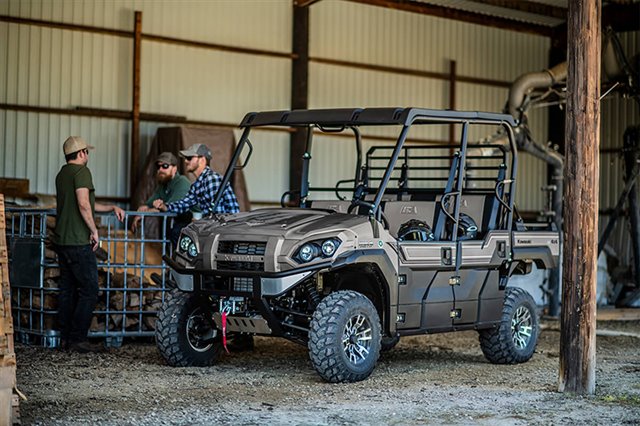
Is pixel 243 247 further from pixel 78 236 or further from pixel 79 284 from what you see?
pixel 79 284

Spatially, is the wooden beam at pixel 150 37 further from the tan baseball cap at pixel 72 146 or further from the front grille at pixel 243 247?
the front grille at pixel 243 247

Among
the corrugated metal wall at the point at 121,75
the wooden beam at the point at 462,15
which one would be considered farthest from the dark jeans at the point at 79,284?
the wooden beam at the point at 462,15

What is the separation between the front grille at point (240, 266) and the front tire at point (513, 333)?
2794mm

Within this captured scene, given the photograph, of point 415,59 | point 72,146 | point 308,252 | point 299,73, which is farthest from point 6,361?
point 415,59

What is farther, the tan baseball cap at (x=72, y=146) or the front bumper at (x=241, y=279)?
the tan baseball cap at (x=72, y=146)

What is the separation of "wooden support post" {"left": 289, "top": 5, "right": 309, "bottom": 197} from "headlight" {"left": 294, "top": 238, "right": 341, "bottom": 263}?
10.6 metres

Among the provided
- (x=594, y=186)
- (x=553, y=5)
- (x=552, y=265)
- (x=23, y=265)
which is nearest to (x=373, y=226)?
(x=594, y=186)

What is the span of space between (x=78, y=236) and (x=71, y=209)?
269 millimetres

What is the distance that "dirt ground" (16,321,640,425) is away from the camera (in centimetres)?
708

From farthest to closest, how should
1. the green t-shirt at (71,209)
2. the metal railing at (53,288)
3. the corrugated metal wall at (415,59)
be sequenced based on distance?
the corrugated metal wall at (415,59) < the metal railing at (53,288) < the green t-shirt at (71,209)

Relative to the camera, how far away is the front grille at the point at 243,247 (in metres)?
8.37

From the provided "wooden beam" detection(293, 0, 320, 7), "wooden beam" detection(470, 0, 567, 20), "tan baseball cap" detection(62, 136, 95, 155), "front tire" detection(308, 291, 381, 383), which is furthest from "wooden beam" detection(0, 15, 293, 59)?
"front tire" detection(308, 291, 381, 383)

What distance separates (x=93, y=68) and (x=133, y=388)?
959 cm

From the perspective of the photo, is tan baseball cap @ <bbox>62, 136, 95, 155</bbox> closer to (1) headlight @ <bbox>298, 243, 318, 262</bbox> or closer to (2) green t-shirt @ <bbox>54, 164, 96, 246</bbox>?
(2) green t-shirt @ <bbox>54, 164, 96, 246</bbox>
